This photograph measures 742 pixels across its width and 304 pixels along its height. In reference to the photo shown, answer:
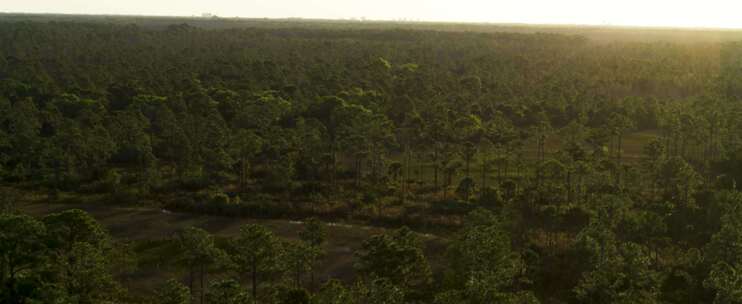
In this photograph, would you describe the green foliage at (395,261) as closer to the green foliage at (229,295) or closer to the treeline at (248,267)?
the treeline at (248,267)

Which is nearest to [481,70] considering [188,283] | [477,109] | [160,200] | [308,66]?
[308,66]

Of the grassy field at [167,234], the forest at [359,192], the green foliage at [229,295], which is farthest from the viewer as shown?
the grassy field at [167,234]

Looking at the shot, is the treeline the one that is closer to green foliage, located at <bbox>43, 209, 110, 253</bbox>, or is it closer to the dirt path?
green foliage, located at <bbox>43, 209, 110, 253</bbox>

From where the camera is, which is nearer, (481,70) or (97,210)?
(97,210)

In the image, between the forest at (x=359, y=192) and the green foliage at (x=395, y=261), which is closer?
the forest at (x=359, y=192)

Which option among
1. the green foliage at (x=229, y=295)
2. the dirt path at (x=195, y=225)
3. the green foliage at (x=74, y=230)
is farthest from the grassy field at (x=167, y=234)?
the green foliage at (x=229, y=295)

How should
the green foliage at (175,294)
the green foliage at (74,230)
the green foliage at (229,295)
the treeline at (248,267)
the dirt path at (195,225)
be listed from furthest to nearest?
the dirt path at (195,225), the green foliage at (74,230), the treeline at (248,267), the green foliage at (175,294), the green foliage at (229,295)

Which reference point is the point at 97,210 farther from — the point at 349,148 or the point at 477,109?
the point at 477,109

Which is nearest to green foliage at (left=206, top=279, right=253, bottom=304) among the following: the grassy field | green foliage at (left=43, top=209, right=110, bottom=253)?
green foliage at (left=43, top=209, right=110, bottom=253)
